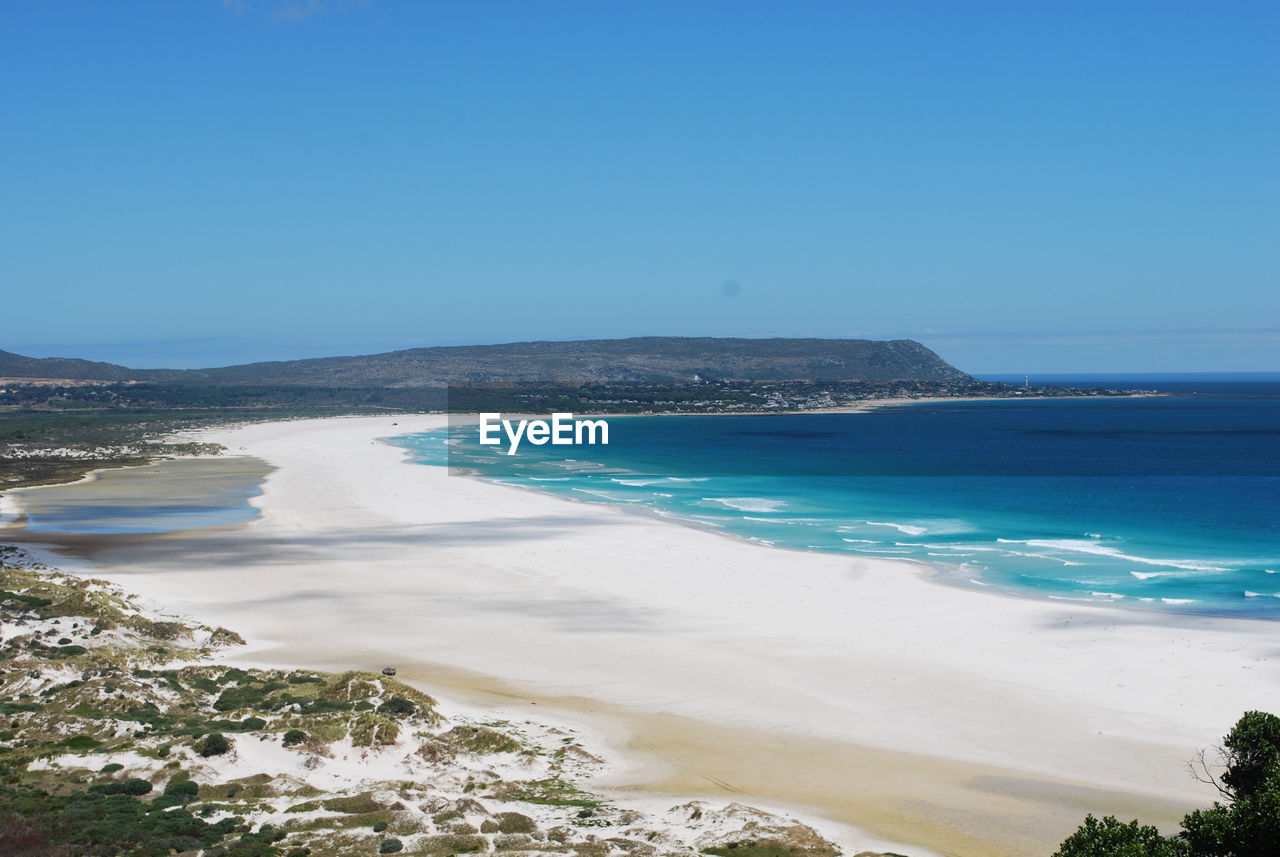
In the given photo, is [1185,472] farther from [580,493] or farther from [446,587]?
[446,587]

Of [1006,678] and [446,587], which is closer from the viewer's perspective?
[1006,678]

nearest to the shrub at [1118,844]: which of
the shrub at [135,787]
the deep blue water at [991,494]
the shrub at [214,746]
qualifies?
the shrub at [214,746]

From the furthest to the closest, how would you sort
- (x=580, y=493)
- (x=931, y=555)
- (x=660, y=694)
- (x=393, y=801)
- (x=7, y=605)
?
(x=580, y=493) → (x=931, y=555) → (x=7, y=605) → (x=660, y=694) → (x=393, y=801)

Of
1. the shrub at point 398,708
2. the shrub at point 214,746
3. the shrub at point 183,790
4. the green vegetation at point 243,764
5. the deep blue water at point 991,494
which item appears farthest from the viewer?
the deep blue water at point 991,494

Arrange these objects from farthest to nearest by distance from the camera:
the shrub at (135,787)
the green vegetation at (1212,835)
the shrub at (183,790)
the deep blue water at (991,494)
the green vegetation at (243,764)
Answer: the deep blue water at (991,494)
the shrub at (135,787)
the shrub at (183,790)
the green vegetation at (243,764)
the green vegetation at (1212,835)

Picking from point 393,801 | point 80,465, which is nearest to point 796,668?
point 393,801

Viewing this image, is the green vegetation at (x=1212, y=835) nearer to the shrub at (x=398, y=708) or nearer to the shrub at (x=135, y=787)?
the shrub at (x=398, y=708)

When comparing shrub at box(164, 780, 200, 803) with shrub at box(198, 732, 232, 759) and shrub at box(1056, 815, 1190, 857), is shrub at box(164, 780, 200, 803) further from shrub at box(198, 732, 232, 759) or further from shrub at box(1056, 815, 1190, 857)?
shrub at box(1056, 815, 1190, 857)
